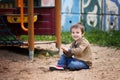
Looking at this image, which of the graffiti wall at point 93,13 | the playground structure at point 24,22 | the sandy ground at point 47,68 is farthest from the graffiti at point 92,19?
the playground structure at point 24,22

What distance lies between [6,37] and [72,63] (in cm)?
210

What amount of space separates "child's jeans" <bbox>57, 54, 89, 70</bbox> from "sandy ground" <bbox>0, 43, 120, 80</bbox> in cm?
14

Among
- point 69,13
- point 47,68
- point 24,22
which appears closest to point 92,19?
point 69,13

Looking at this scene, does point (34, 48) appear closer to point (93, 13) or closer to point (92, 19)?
point (92, 19)

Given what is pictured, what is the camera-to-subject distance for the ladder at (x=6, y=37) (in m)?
7.52

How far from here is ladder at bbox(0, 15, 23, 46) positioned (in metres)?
7.52

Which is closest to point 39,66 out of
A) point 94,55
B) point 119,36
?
point 94,55

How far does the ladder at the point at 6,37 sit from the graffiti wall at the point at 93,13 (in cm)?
475

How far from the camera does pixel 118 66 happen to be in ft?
20.7

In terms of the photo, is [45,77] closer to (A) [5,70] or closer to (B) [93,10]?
(A) [5,70]

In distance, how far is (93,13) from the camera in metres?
12.4

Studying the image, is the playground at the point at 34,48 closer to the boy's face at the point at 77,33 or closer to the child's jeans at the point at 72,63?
the child's jeans at the point at 72,63

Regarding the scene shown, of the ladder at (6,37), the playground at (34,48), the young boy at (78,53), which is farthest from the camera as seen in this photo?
the ladder at (6,37)

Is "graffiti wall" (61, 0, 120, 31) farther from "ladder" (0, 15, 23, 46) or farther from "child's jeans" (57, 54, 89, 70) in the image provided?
"child's jeans" (57, 54, 89, 70)
